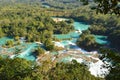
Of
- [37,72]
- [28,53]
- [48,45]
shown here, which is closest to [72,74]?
[37,72]

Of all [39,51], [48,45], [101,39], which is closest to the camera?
[39,51]

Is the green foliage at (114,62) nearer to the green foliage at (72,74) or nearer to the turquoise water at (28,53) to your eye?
the green foliage at (72,74)

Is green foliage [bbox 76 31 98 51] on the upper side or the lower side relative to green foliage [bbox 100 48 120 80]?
lower

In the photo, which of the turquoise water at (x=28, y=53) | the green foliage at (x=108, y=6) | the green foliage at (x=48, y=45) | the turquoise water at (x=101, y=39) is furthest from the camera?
the turquoise water at (x=101, y=39)

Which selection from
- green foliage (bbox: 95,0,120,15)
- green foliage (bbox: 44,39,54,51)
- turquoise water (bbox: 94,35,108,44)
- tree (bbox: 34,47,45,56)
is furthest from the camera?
turquoise water (bbox: 94,35,108,44)

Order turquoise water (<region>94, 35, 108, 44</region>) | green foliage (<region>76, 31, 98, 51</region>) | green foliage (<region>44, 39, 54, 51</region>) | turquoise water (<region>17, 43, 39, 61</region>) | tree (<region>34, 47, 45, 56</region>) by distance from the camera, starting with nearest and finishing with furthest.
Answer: turquoise water (<region>17, 43, 39, 61</region>), tree (<region>34, 47, 45, 56</region>), green foliage (<region>44, 39, 54, 51</region>), green foliage (<region>76, 31, 98, 51</region>), turquoise water (<region>94, 35, 108, 44</region>)

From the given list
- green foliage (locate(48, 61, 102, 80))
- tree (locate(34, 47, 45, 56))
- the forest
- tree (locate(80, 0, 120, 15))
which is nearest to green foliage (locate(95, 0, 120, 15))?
tree (locate(80, 0, 120, 15))

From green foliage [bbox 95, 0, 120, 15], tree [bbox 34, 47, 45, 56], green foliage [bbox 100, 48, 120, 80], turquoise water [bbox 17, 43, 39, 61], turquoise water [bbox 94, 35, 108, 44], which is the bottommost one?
turquoise water [bbox 94, 35, 108, 44]

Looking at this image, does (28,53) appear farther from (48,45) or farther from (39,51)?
(48,45)

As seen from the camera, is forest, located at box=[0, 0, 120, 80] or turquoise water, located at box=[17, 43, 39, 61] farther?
turquoise water, located at box=[17, 43, 39, 61]

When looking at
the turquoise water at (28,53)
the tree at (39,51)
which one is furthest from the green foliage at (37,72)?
the tree at (39,51)

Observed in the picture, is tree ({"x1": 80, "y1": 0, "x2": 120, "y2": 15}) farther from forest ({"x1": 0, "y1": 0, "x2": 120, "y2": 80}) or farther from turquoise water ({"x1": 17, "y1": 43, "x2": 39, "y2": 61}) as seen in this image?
turquoise water ({"x1": 17, "y1": 43, "x2": 39, "y2": 61})

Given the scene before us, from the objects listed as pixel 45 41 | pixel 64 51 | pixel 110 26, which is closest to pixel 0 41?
pixel 45 41
